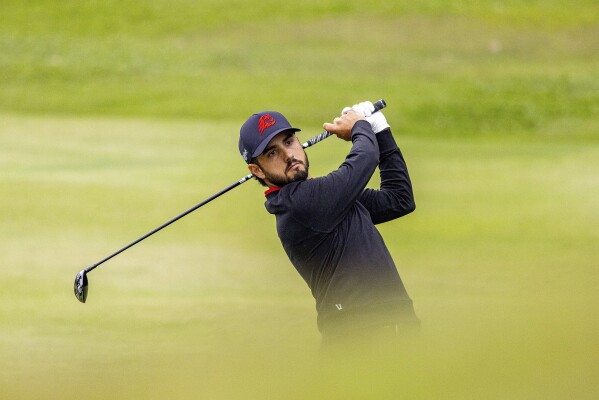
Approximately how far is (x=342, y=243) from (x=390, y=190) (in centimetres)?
48

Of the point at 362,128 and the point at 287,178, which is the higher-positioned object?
the point at 362,128

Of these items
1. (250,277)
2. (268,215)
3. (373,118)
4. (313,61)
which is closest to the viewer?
(373,118)

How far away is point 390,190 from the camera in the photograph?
12.5 ft

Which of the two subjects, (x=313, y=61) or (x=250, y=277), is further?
(x=313, y=61)

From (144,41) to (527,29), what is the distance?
10.9 m

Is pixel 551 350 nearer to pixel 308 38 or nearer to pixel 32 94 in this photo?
pixel 32 94

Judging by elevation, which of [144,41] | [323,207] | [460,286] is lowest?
[323,207]

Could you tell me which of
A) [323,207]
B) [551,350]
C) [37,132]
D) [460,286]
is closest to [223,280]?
[460,286]

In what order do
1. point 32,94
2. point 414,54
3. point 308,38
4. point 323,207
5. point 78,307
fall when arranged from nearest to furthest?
point 323,207 → point 78,307 → point 32,94 → point 414,54 → point 308,38

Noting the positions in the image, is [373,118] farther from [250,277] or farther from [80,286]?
[250,277]

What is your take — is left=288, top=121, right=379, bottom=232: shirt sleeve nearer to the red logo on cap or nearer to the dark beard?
the dark beard

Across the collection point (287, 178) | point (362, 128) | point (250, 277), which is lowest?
point (287, 178)

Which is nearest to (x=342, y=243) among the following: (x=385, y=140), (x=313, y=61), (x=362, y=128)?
(x=362, y=128)

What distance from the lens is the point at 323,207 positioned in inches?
132
